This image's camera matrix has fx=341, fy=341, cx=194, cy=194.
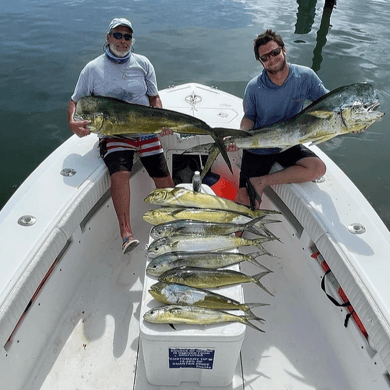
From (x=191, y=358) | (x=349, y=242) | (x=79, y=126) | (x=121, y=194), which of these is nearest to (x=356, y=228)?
(x=349, y=242)

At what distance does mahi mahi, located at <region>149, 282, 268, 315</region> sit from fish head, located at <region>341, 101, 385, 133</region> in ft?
4.67

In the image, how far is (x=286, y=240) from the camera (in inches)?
121

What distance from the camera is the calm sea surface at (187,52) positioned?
6.50 metres

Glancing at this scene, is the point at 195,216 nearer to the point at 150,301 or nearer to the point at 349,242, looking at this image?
the point at 150,301

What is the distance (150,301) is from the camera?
6.37 feet

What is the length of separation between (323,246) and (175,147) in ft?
6.09

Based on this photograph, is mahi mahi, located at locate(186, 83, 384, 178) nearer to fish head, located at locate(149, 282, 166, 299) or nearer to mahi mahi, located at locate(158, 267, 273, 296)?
mahi mahi, located at locate(158, 267, 273, 296)

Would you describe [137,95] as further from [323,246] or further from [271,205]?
[323,246]

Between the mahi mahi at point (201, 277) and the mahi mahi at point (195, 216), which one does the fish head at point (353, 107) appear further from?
the mahi mahi at point (201, 277)

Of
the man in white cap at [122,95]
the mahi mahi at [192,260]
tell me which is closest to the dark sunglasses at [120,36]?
the man in white cap at [122,95]

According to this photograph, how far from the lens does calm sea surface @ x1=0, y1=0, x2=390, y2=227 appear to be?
6.50 metres

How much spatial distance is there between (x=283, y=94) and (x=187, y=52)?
9.05 m

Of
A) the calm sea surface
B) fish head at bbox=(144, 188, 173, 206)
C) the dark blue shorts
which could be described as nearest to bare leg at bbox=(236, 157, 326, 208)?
the dark blue shorts

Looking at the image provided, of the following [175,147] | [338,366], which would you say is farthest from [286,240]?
[175,147]
